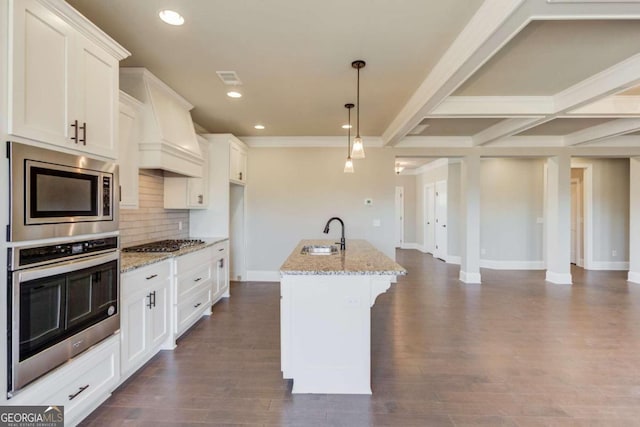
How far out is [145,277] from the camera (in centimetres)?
246

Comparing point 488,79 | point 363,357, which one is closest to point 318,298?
point 363,357

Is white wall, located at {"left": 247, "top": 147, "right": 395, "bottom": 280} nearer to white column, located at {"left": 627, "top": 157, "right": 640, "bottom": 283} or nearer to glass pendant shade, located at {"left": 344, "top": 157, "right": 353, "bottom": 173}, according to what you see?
glass pendant shade, located at {"left": 344, "top": 157, "right": 353, "bottom": 173}

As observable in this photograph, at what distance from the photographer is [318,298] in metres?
2.19

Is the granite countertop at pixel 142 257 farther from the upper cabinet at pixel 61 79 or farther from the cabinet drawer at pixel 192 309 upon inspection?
the upper cabinet at pixel 61 79

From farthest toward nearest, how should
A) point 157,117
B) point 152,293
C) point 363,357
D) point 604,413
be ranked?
point 157,117 < point 152,293 < point 363,357 < point 604,413

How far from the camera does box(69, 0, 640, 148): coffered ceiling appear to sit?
1.99 metres

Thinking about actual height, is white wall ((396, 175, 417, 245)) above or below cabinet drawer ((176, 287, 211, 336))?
above

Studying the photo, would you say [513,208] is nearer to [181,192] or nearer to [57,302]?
[181,192]

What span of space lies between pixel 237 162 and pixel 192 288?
7.49 feet

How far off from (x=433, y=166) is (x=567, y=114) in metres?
4.95

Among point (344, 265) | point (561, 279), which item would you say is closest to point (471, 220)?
point (561, 279)

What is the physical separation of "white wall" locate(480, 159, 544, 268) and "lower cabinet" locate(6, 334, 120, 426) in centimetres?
696

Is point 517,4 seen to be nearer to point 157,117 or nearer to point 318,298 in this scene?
point 318,298

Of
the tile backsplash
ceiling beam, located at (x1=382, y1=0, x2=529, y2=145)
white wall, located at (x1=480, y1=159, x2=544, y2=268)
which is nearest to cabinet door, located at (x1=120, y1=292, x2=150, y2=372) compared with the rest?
the tile backsplash
